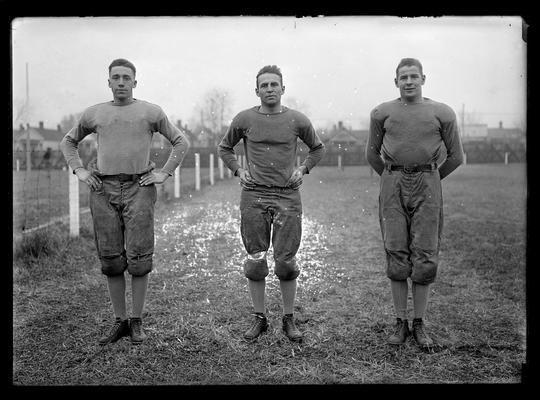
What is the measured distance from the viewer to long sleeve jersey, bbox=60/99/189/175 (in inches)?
148

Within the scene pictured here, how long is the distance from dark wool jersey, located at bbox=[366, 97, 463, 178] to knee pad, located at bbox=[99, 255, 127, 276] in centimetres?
224

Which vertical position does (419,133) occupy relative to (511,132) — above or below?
below

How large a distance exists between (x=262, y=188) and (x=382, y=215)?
966 millimetres

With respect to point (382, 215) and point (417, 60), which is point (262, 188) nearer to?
point (382, 215)

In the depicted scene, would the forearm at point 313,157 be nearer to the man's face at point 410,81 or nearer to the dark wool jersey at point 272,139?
the dark wool jersey at point 272,139

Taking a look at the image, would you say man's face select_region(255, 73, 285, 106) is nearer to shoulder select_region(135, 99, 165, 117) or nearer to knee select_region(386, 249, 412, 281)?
shoulder select_region(135, 99, 165, 117)

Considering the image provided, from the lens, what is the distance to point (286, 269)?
386 cm

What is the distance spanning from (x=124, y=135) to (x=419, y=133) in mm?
2254

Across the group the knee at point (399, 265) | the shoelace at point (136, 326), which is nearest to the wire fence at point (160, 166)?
the knee at point (399, 265)

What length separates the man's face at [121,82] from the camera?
146 inches

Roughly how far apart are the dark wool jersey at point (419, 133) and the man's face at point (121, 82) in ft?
6.30

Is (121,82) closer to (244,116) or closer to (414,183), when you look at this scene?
(244,116)

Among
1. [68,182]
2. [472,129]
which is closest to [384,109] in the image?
[472,129]
